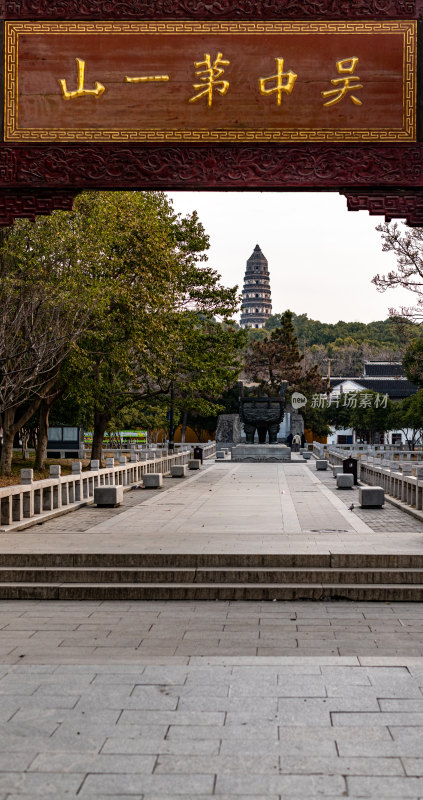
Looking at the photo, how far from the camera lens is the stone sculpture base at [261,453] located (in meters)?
40.0

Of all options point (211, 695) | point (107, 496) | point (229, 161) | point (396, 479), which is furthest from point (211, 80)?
point (396, 479)

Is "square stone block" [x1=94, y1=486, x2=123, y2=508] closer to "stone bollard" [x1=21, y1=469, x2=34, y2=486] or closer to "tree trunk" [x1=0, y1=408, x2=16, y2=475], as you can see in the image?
"stone bollard" [x1=21, y1=469, x2=34, y2=486]

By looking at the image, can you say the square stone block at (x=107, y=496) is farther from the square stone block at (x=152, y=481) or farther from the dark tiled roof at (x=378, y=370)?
the dark tiled roof at (x=378, y=370)

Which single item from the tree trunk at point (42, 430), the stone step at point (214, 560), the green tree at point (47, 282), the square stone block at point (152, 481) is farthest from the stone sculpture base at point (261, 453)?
the stone step at point (214, 560)

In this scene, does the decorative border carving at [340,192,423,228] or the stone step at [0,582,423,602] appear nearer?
the stone step at [0,582,423,602]

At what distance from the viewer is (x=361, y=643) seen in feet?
22.4

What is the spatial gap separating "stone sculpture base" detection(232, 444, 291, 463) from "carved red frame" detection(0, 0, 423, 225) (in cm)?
3116

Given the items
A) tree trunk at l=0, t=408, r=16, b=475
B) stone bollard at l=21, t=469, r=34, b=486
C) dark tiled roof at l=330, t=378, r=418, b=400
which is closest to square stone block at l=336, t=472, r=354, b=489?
tree trunk at l=0, t=408, r=16, b=475

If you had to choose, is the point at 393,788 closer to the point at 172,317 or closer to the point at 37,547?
the point at 37,547

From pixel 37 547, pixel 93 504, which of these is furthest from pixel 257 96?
pixel 93 504

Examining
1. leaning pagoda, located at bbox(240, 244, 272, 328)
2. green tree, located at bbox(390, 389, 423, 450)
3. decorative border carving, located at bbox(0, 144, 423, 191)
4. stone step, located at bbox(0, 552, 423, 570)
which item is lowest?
stone step, located at bbox(0, 552, 423, 570)

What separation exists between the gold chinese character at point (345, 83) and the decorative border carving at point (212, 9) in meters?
0.54

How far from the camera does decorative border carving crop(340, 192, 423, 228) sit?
9.15 meters

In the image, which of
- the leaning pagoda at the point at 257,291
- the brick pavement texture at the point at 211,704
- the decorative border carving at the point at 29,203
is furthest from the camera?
the leaning pagoda at the point at 257,291
